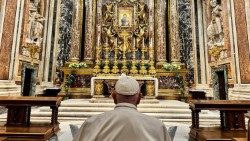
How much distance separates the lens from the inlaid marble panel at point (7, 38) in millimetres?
8414

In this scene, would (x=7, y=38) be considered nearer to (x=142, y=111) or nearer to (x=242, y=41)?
(x=142, y=111)

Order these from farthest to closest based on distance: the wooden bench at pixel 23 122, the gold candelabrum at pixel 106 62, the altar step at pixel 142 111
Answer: the gold candelabrum at pixel 106 62 → the altar step at pixel 142 111 → the wooden bench at pixel 23 122

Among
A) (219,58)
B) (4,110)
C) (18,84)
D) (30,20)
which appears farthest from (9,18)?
(219,58)

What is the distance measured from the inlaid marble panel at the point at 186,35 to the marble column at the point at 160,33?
100cm

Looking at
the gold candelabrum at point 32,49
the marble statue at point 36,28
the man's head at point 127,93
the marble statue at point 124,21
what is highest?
the marble statue at point 124,21

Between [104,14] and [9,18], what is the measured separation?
5.66 meters

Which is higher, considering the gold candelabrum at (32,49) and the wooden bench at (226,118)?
the gold candelabrum at (32,49)

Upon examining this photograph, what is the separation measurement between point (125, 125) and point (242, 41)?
786 cm

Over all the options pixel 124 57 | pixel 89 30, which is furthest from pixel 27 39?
pixel 124 57

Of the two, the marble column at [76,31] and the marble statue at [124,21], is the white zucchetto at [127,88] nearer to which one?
the marble column at [76,31]

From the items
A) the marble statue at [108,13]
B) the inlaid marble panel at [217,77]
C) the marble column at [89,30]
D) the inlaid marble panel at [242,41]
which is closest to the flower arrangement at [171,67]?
the inlaid marble panel at [217,77]

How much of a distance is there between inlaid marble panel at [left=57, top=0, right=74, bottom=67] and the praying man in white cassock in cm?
1120

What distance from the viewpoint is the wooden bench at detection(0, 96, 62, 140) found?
13.6 ft

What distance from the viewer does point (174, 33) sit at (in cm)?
1273
